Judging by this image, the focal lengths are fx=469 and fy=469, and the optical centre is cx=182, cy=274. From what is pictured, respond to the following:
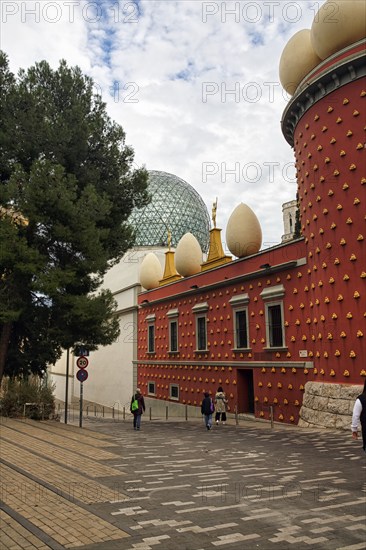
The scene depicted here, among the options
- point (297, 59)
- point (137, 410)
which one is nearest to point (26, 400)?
point (137, 410)

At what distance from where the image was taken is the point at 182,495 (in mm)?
7410

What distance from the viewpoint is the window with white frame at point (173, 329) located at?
2869 centimetres

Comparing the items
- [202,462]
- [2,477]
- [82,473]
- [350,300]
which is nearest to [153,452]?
[202,462]

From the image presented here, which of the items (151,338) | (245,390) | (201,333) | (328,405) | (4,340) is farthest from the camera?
(151,338)

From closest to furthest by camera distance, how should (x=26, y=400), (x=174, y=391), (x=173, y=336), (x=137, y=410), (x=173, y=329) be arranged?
(x=137, y=410) < (x=26, y=400) < (x=174, y=391) < (x=173, y=336) < (x=173, y=329)

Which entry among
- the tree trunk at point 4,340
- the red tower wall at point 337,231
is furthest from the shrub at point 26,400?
the red tower wall at point 337,231

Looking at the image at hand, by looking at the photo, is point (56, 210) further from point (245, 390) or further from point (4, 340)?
point (245, 390)

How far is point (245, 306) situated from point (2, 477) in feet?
48.4

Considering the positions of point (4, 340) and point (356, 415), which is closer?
point (356, 415)

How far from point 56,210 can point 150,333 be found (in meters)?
17.8

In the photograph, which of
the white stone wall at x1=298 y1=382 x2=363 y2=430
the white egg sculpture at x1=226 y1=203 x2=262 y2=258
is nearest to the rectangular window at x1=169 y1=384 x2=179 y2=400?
the white egg sculpture at x1=226 y1=203 x2=262 y2=258

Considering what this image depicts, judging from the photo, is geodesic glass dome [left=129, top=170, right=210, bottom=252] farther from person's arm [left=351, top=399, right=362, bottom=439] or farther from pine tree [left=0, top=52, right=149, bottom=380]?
person's arm [left=351, top=399, right=362, bottom=439]

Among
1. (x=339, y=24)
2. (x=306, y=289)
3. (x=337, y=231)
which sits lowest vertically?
(x=306, y=289)

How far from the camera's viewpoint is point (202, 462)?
10203 mm
